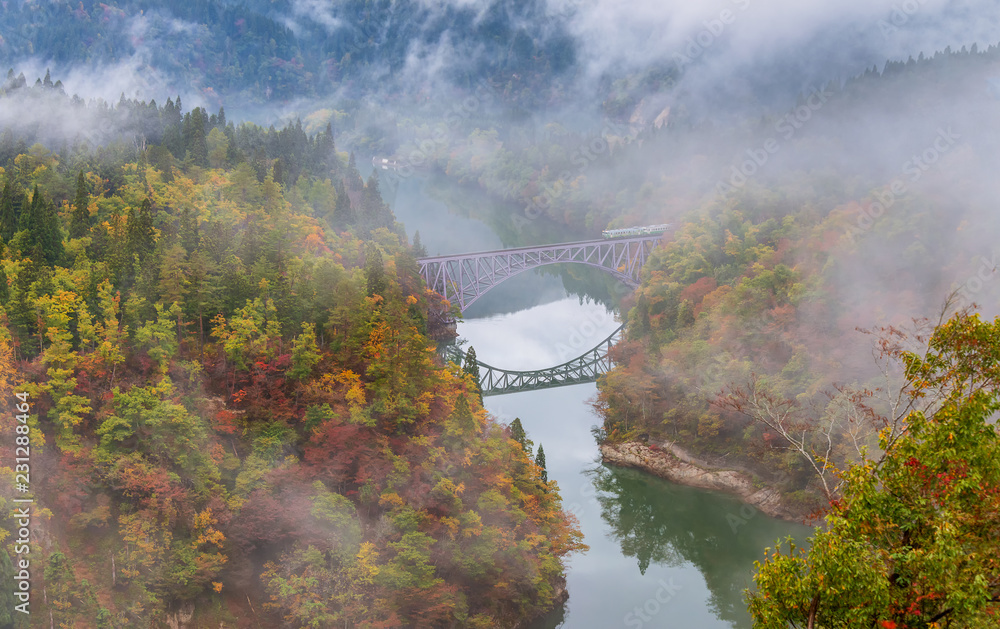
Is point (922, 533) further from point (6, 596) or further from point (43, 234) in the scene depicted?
point (43, 234)

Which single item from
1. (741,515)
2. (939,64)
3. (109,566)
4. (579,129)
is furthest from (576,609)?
(579,129)

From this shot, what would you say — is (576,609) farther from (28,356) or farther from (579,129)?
(579,129)

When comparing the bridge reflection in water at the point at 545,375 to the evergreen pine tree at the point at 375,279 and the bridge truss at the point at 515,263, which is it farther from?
the evergreen pine tree at the point at 375,279

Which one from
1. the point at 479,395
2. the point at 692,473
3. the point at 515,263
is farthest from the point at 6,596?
the point at 515,263

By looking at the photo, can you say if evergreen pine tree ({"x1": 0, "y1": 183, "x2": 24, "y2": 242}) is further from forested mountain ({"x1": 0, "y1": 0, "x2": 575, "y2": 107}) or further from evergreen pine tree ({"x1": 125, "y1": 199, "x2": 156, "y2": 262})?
forested mountain ({"x1": 0, "y1": 0, "x2": 575, "y2": 107})

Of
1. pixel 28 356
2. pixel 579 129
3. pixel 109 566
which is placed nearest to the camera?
pixel 109 566

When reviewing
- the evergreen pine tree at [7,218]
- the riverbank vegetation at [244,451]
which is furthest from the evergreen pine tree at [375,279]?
the evergreen pine tree at [7,218]
